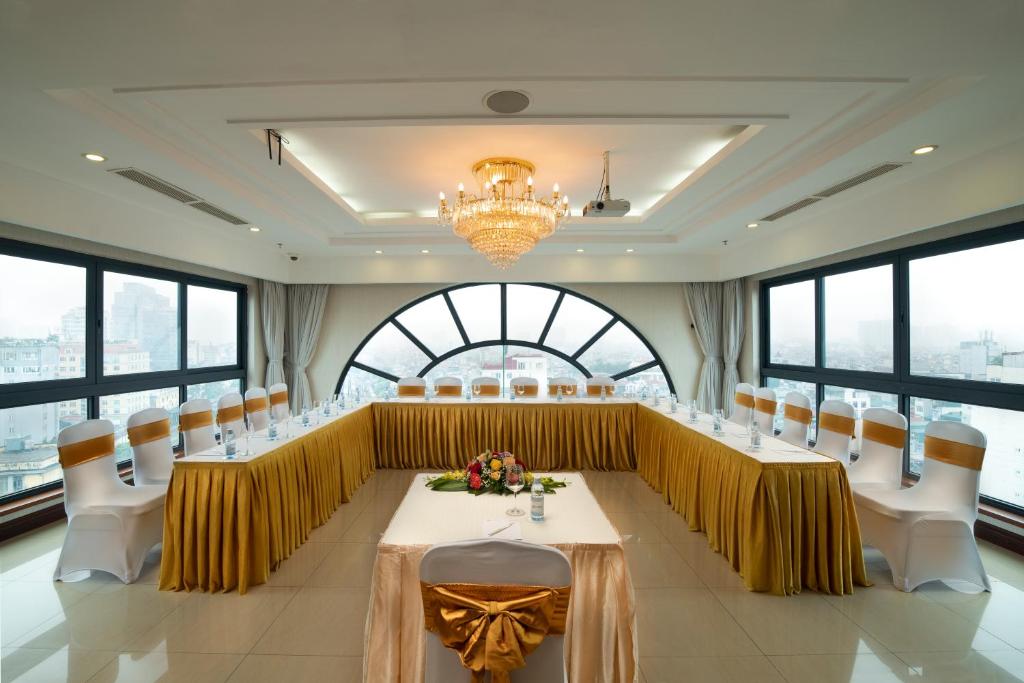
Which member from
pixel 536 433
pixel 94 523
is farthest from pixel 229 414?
pixel 536 433

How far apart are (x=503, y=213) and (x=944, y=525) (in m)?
3.74

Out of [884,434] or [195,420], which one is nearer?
[884,434]

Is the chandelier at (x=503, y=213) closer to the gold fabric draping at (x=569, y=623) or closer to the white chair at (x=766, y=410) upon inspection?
the gold fabric draping at (x=569, y=623)

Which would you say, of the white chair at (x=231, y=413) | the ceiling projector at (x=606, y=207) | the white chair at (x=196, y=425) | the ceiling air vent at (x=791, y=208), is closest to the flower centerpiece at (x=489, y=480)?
the ceiling projector at (x=606, y=207)

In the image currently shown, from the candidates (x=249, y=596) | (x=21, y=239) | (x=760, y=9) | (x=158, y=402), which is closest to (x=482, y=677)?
(x=249, y=596)

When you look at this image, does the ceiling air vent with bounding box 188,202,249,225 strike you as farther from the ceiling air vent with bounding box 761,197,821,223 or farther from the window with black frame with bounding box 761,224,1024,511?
the window with black frame with bounding box 761,224,1024,511

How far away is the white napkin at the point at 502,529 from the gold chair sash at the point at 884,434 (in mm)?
3287

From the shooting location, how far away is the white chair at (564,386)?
6.20m

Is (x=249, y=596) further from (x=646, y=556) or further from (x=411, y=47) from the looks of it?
(x=411, y=47)

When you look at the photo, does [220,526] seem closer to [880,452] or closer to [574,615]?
[574,615]

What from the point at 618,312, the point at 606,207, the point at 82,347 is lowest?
the point at 82,347

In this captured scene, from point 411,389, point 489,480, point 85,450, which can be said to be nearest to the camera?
point 489,480

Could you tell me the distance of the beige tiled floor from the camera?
2.25 meters

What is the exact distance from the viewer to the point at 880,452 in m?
3.66
